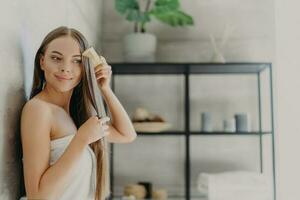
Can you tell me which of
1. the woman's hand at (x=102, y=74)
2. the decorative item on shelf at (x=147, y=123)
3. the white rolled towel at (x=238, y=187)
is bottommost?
the white rolled towel at (x=238, y=187)

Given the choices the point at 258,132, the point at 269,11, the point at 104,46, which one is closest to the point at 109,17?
the point at 104,46

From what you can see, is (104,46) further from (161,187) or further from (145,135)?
(161,187)

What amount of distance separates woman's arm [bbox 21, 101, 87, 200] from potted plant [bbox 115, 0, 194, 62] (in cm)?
114

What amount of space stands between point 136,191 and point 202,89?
0.63 metres

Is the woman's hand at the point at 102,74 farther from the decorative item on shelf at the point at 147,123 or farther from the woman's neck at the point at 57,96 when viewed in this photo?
the decorative item on shelf at the point at 147,123

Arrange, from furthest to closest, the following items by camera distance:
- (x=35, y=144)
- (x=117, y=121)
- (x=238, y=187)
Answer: (x=238, y=187) < (x=117, y=121) < (x=35, y=144)

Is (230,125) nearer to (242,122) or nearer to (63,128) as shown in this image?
(242,122)

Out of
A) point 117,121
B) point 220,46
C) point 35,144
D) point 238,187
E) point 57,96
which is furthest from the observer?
point 220,46

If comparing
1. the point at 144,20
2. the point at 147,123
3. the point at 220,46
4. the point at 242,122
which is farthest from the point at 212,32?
the point at 147,123

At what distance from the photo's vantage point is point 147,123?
1.88 metres

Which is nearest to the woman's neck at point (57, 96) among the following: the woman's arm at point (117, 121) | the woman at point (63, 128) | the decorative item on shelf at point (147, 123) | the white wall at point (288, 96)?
the woman at point (63, 128)

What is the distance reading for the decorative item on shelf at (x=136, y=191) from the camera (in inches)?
74.6

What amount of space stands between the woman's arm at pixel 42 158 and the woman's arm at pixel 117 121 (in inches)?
8.8

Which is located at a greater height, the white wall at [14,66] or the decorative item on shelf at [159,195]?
the white wall at [14,66]
